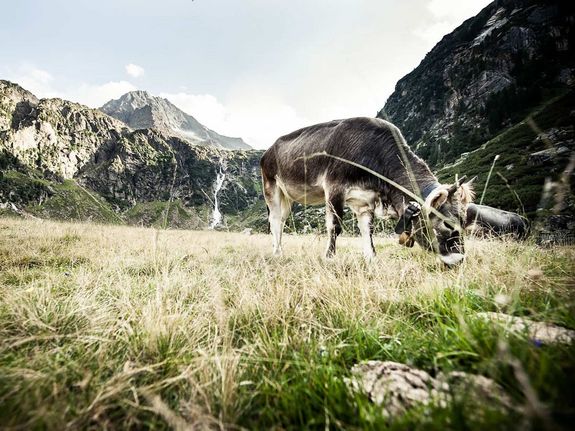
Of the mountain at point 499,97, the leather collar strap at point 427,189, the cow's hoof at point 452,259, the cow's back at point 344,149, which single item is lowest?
the cow's hoof at point 452,259

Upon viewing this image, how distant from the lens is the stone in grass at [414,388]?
927 millimetres

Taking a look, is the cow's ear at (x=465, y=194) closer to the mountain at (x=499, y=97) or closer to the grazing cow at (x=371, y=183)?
the grazing cow at (x=371, y=183)

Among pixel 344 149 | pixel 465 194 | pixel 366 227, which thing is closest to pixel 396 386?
pixel 465 194

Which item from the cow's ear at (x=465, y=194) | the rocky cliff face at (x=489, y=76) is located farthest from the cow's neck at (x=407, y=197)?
the rocky cliff face at (x=489, y=76)

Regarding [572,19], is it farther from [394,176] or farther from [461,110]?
[394,176]

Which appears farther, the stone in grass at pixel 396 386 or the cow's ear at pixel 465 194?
the cow's ear at pixel 465 194

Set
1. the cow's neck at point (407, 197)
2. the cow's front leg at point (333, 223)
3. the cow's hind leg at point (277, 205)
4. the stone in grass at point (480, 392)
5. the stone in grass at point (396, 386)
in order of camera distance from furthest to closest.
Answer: the cow's hind leg at point (277, 205), the cow's front leg at point (333, 223), the cow's neck at point (407, 197), the stone in grass at point (396, 386), the stone in grass at point (480, 392)

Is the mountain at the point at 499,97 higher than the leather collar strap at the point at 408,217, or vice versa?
the mountain at the point at 499,97

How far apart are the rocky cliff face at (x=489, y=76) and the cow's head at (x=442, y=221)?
87.1 m

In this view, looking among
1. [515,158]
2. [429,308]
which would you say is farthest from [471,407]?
[515,158]

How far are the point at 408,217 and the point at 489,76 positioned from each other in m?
166

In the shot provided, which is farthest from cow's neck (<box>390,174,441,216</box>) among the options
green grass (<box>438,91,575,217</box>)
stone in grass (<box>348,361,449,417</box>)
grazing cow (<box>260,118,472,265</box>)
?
green grass (<box>438,91,575,217</box>)

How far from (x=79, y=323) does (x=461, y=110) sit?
16168 centimetres

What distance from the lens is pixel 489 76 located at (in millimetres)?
125562
